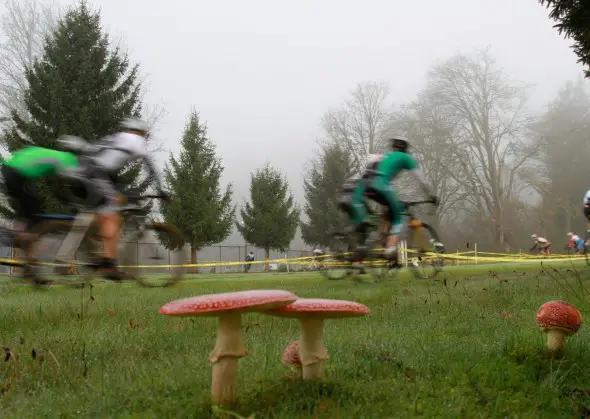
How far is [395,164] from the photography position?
448cm

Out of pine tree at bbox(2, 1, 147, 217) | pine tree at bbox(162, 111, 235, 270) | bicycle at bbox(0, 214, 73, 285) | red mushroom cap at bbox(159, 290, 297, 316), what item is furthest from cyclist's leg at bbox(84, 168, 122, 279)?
pine tree at bbox(162, 111, 235, 270)

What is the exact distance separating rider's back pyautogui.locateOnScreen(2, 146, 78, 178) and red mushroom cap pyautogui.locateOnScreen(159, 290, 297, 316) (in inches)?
50.7

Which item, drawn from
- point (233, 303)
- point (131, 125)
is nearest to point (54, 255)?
point (131, 125)

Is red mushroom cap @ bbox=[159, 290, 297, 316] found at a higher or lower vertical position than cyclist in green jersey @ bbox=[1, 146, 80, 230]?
lower

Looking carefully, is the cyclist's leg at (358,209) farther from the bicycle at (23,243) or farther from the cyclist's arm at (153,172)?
the bicycle at (23,243)

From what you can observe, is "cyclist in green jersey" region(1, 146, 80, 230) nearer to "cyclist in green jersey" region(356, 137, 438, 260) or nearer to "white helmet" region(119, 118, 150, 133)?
"white helmet" region(119, 118, 150, 133)

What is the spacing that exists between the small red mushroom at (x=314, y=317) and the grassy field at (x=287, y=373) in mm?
163

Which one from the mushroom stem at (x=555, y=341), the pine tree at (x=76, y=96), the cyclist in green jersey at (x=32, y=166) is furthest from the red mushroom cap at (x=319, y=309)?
the pine tree at (x=76, y=96)

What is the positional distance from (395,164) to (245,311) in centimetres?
306

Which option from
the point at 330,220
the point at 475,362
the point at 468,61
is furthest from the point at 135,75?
the point at 468,61

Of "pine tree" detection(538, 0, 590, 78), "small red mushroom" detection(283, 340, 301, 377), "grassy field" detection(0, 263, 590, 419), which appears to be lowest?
"grassy field" detection(0, 263, 590, 419)

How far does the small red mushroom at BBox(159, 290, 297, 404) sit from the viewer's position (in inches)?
64.9

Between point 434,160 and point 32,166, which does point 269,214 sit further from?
point 32,166

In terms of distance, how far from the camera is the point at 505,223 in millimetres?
37188
